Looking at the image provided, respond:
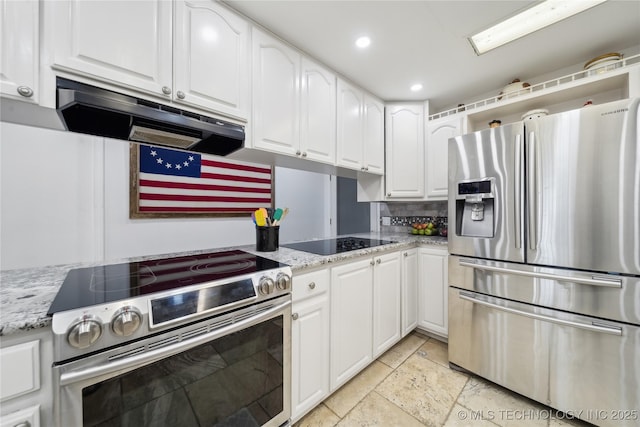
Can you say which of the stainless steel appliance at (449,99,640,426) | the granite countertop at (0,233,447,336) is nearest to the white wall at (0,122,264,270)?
the granite countertop at (0,233,447,336)

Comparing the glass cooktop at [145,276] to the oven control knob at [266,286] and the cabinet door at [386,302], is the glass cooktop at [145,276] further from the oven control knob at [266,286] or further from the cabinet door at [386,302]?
the cabinet door at [386,302]

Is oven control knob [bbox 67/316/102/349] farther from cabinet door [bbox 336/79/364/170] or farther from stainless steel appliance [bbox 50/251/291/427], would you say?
cabinet door [bbox 336/79/364/170]

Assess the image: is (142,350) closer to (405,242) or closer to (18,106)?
(18,106)

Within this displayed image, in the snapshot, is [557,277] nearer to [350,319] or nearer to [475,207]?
[475,207]

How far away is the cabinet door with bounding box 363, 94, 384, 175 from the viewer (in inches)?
88.0

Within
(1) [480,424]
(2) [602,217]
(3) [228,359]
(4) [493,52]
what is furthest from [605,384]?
(4) [493,52]

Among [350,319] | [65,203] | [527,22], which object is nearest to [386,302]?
[350,319]

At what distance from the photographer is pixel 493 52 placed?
170 centimetres

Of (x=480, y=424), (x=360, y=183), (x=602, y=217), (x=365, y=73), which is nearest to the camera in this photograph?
(x=602, y=217)

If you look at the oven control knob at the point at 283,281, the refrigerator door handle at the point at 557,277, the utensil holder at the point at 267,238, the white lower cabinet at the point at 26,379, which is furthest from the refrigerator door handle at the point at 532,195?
the white lower cabinet at the point at 26,379

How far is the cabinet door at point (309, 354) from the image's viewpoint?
126cm

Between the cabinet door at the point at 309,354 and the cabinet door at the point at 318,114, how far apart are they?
1022 mm

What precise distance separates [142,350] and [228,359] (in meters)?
0.33

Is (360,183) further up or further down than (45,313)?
further up
